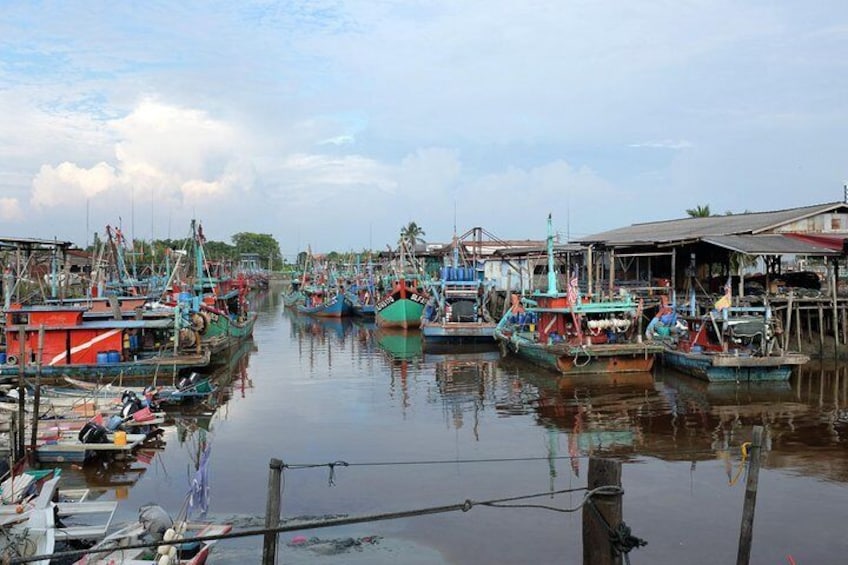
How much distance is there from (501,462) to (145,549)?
7.41m

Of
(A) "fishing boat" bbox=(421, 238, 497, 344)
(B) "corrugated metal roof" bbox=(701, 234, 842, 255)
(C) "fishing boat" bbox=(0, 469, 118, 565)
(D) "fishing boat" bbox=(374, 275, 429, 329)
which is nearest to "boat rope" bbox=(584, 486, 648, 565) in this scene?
(C) "fishing boat" bbox=(0, 469, 118, 565)

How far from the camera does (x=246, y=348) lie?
33906mm

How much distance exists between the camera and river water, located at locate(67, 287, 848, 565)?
401 inches

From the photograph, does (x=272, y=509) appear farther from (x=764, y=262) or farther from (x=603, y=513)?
(x=764, y=262)

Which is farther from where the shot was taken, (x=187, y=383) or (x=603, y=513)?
(x=187, y=383)

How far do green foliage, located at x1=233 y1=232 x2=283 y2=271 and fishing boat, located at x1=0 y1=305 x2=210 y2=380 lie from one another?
9688cm

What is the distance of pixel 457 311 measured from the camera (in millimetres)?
34250

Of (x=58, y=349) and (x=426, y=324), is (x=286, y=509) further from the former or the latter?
(x=426, y=324)

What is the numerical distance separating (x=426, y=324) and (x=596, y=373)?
38.8 feet

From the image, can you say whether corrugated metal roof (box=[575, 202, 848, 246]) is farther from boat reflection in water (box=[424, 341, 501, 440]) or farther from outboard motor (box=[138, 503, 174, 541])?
outboard motor (box=[138, 503, 174, 541])

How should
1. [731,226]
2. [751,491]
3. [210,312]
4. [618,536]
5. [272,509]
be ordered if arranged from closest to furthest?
1. [618,536]
2. [272,509]
3. [751,491]
4. [210,312]
5. [731,226]

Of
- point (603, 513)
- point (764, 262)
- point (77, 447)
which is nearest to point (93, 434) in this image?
point (77, 447)

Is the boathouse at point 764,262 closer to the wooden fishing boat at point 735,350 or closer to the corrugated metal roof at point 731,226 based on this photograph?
the corrugated metal roof at point 731,226

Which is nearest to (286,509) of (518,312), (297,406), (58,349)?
(297,406)
